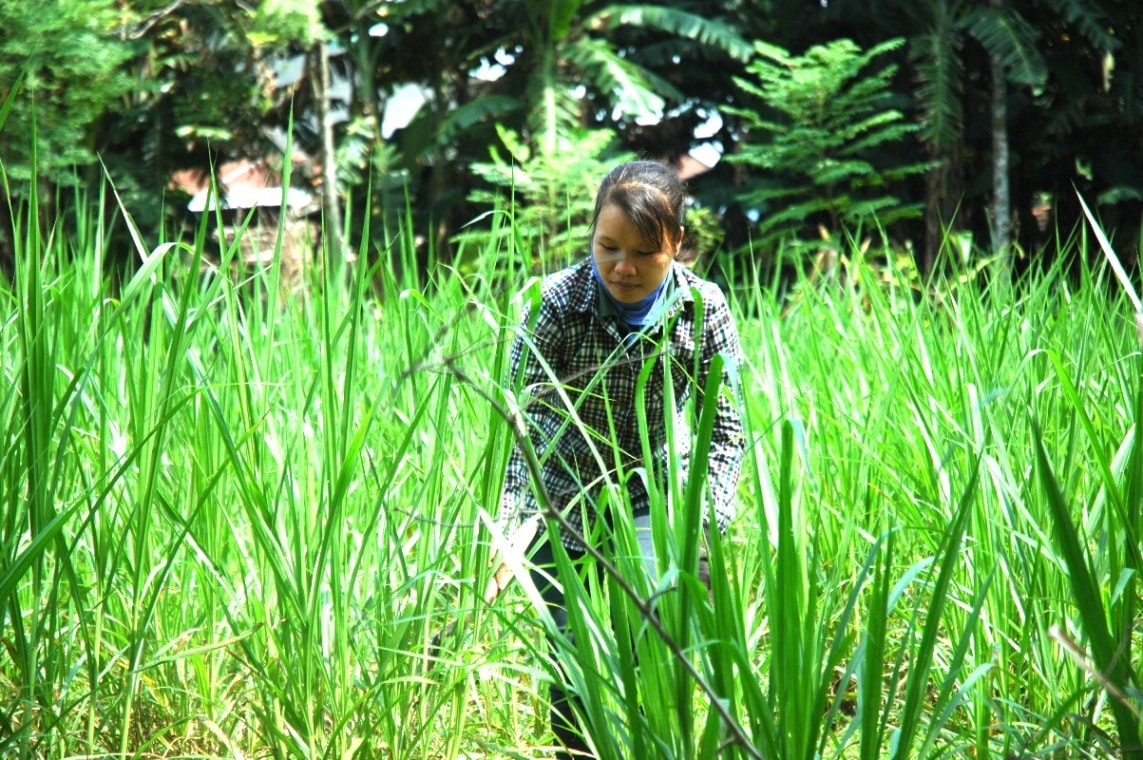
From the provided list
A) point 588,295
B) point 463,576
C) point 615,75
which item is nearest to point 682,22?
point 615,75

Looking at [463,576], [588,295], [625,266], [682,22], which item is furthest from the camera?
[682,22]

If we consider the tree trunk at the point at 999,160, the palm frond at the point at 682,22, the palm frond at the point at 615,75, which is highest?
the palm frond at the point at 682,22

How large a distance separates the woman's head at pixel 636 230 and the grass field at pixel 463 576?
14 cm

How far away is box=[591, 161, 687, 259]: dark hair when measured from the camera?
1.48 meters

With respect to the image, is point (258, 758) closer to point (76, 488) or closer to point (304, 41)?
point (76, 488)

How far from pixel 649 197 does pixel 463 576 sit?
21.9 inches

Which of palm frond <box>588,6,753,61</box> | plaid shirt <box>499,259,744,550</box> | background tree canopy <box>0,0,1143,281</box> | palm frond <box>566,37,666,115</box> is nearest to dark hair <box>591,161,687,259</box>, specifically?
plaid shirt <box>499,259,744,550</box>

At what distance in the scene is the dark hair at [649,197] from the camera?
148 centimetres

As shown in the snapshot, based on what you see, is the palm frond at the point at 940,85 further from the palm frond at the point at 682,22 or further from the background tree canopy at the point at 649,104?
the palm frond at the point at 682,22

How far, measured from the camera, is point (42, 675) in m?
1.36

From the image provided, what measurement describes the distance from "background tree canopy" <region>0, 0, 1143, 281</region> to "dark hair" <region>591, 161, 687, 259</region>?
5.90 metres

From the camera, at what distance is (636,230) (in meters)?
1.49

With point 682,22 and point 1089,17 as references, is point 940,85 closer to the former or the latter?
point 1089,17

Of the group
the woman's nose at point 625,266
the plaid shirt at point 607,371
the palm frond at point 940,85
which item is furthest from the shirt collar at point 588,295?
the palm frond at point 940,85
